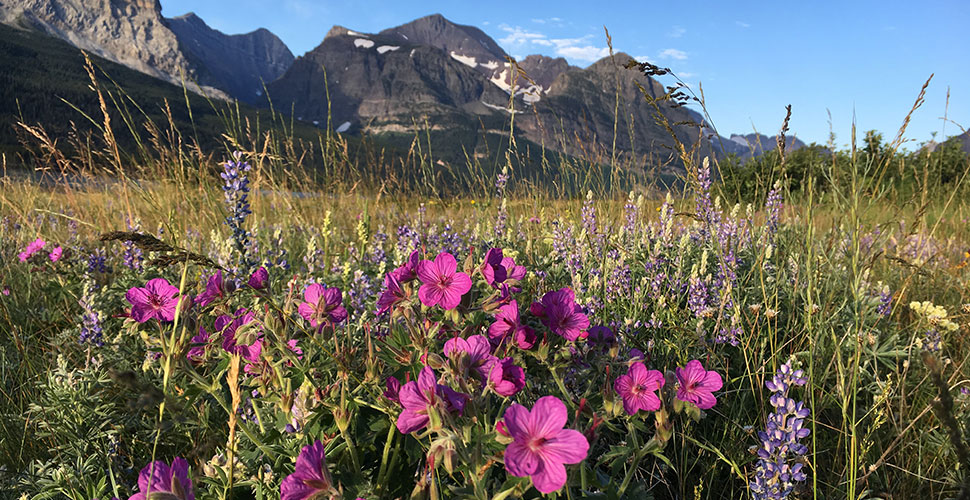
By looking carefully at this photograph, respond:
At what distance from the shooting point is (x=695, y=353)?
2119 millimetres

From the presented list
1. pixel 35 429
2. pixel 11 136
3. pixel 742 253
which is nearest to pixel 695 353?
pixel 742 253

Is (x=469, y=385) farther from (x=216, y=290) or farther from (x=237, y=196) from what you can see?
(x=237, y=196)

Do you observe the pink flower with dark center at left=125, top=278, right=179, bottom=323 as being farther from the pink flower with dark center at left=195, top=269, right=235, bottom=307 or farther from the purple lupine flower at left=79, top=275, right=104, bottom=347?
the purple lupine flower at left=79, top=275, right=104, bottom=347

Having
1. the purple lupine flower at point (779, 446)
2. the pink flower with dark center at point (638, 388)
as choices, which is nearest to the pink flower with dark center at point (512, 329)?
the pink flower with dark center at point (638, 388)

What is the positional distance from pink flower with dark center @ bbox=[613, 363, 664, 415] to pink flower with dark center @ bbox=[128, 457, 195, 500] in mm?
868

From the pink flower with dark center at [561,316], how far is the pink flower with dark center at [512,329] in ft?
0.15

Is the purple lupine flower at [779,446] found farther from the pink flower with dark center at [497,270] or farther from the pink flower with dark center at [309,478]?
the pink flower with dark center at [309,478]

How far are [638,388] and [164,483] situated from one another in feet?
3.24

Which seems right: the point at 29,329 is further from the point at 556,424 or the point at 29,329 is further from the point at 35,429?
the point at 556,424

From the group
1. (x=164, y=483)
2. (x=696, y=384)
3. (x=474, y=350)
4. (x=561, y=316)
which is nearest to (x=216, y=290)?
(x=164, y=483)

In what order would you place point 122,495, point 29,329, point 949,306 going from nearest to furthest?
point 122,495 < point 29,329 < point 949,306

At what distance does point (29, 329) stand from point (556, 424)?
10.1 feet

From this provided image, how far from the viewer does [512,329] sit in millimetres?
1152

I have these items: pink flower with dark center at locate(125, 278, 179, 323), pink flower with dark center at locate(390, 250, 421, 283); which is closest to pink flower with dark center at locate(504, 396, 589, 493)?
pink flower with dark center at locate(390, 250, 421, 283)
